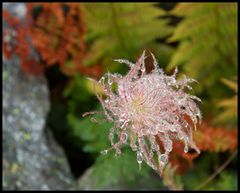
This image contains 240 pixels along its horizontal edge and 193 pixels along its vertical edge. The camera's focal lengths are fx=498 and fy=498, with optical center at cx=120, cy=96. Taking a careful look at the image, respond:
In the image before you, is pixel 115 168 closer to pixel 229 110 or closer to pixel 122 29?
pixel 229 110

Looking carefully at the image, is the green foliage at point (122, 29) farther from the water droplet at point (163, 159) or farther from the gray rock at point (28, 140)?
the water droplet at point (163, 159)

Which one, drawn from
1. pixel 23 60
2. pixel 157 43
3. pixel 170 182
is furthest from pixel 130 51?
pixel 170 182

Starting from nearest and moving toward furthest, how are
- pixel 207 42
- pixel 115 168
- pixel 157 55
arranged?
pixel 115 168
pixel 207 42
pixel 157 55

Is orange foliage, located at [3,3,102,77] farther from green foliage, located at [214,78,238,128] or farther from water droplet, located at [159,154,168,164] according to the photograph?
water droplet, located at [159,154,168,164]

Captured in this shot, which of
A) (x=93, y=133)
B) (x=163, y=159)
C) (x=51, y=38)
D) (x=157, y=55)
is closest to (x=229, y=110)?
(x=157, y=55)

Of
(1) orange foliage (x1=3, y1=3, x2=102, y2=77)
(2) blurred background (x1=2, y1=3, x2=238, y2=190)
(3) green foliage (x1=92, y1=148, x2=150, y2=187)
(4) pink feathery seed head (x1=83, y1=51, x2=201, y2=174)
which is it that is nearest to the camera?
(4) pink feathery seed head (x1=83, y1=51, x2=201, y2=174)

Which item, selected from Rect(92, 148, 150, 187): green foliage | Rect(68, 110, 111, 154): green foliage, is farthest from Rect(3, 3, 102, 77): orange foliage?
Rect(92, 148, 150, 187): green foliage
